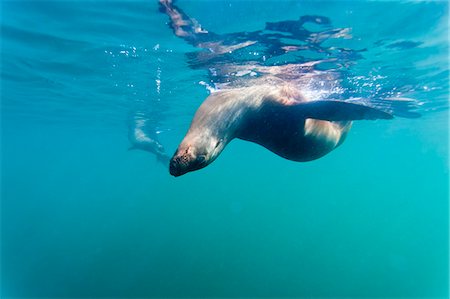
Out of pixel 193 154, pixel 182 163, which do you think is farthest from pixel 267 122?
pixel 182 163

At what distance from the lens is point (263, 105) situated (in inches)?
201

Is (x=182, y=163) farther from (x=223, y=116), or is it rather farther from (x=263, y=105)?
(x=263, y=105)

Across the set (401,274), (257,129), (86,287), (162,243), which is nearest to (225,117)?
(257,129)

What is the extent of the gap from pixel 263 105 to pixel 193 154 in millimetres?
2450

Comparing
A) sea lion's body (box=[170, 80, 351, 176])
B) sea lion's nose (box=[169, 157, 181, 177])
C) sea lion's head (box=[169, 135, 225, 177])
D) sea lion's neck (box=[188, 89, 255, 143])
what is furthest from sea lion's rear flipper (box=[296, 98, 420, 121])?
sea lion's nose (box=[169, 157, 181, 177])

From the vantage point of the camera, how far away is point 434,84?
14.8 m

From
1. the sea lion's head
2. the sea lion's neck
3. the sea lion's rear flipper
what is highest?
the sea lion's rear flipper

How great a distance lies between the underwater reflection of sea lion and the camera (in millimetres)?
3629

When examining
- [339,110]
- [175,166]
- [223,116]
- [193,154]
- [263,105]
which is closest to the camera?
[175,166]

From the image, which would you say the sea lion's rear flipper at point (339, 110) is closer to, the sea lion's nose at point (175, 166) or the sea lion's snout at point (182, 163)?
the sea lion's snout at point (182, 163)

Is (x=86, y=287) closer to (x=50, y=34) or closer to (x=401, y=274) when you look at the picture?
(x=50, y=34)

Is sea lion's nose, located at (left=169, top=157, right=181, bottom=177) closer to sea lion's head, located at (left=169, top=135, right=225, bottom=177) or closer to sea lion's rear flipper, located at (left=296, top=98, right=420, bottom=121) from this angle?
sea lion's head, located at (left=169, top=135, right=225, bottom=177)

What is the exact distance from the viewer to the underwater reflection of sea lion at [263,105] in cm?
363

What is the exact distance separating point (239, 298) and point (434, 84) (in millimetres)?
17141
